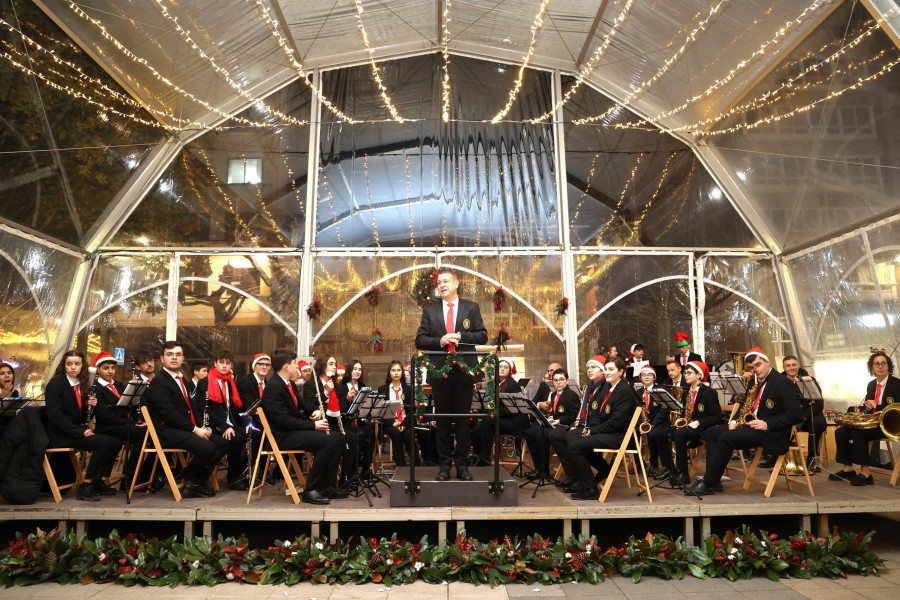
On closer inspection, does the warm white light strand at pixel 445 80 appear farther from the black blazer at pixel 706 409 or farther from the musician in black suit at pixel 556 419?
the black blazer at pixel 706 409

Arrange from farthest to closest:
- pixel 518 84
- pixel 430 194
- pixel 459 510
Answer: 1. pixel 518 84
2. pixel 430 194
3. pixel 459 510

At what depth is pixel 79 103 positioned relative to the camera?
952 centimetres

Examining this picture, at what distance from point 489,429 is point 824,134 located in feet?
20.1

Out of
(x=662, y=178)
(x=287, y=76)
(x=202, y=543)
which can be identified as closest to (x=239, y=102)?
(x=287, y=76)

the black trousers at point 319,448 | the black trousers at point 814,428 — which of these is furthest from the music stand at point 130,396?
the black trousers at point 814,428

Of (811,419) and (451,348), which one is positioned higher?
(451,348)

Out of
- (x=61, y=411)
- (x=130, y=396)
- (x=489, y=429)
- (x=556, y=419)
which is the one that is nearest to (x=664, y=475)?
(x=556, y=419)

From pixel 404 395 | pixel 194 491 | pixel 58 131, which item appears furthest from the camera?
pixel 58 131

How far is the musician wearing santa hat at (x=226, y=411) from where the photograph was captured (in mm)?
6961

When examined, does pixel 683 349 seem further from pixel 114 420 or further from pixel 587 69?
pixel 114 420

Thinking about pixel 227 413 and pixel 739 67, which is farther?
pixel 739 67

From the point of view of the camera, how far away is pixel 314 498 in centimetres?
572

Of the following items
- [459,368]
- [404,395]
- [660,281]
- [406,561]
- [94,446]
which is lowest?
[406,561]

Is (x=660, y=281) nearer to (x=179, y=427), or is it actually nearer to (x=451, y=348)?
(x=451, y=348)
